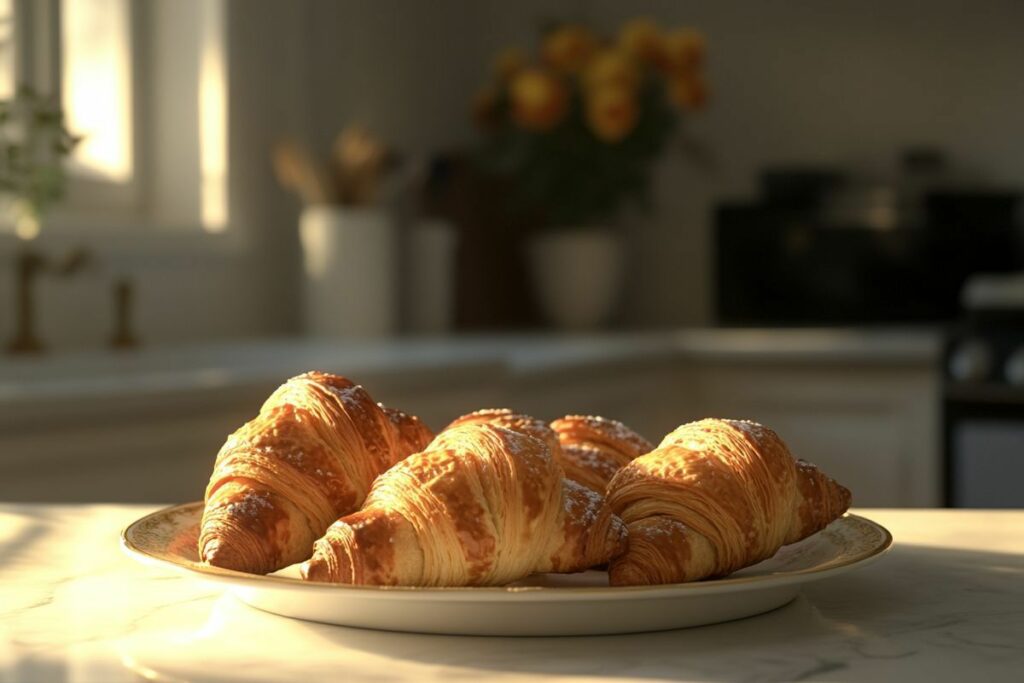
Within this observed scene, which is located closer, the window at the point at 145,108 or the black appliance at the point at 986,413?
the black appliance at the point at 986,413

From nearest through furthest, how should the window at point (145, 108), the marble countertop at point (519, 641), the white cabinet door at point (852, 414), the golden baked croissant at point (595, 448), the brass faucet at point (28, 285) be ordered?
the marble countertop at point (519, 641)
the golden baked croissant at point (595, 448)
the brass faucet at point (28, 285)
the window at point (145, 108)
the white cabinet door at point (852, 414)

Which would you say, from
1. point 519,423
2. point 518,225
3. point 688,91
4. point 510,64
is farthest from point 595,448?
point 518,225

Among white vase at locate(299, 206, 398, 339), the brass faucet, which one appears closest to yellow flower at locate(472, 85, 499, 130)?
white vase at locate(299, 206, 398, 339)

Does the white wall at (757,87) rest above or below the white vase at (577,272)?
above

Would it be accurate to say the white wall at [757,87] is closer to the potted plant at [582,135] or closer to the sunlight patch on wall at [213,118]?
the potted plant at [582,135]

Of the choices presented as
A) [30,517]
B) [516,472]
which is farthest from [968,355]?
[516,472]

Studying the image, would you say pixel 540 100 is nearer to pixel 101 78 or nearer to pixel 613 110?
pixel 613 110

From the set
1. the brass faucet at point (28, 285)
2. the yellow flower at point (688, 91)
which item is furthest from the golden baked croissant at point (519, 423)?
the yellow flower at point (688, 91)
